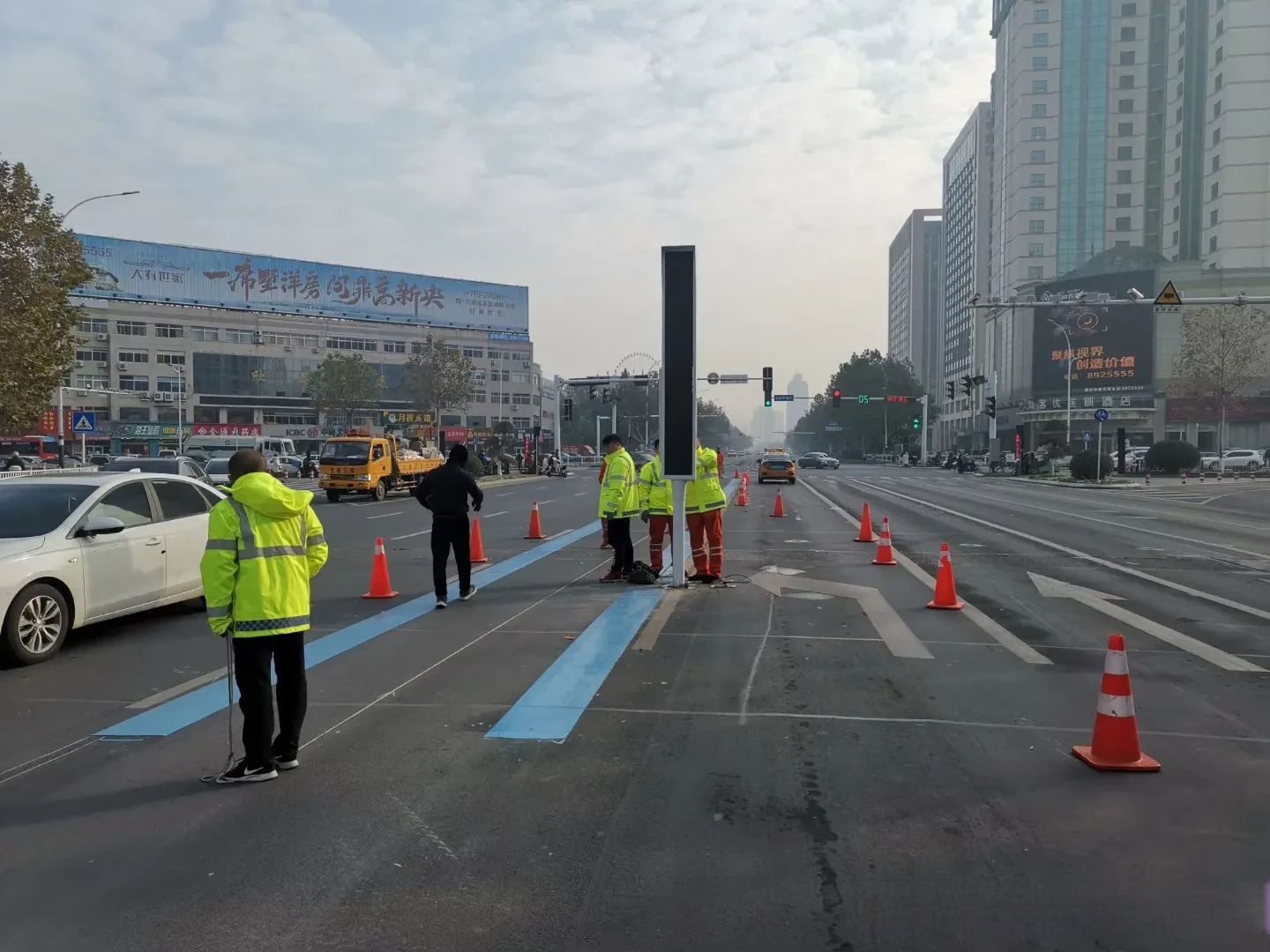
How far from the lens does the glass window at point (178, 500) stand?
933 cm

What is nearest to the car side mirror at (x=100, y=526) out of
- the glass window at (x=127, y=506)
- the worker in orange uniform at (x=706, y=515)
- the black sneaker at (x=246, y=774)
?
the glass window at (x=127, y=506)

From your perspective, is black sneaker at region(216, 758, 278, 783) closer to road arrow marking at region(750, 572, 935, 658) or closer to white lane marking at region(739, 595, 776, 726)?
white lane marking at region(739, 595, 776, 726)

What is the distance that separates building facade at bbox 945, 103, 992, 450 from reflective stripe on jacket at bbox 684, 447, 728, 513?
10148 cm

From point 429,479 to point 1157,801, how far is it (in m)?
7.65

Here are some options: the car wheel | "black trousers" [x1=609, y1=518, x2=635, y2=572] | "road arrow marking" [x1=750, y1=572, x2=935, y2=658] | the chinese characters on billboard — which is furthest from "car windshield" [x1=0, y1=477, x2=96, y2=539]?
the chinese characters on billboard

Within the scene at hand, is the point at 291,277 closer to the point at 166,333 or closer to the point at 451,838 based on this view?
the point at 166,333

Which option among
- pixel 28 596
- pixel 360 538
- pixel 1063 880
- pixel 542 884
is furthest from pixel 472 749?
pixel 360 538

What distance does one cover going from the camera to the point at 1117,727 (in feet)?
17.4

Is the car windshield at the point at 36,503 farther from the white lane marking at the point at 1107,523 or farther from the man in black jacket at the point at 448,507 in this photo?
the white lane marking at the point at 1107,523

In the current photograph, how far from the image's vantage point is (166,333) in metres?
86.1

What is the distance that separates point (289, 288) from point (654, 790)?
9380cm

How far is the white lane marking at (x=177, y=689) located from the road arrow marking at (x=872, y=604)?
5.48 metres

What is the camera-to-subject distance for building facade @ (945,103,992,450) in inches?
4528

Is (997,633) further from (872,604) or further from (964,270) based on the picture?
(964,270)
